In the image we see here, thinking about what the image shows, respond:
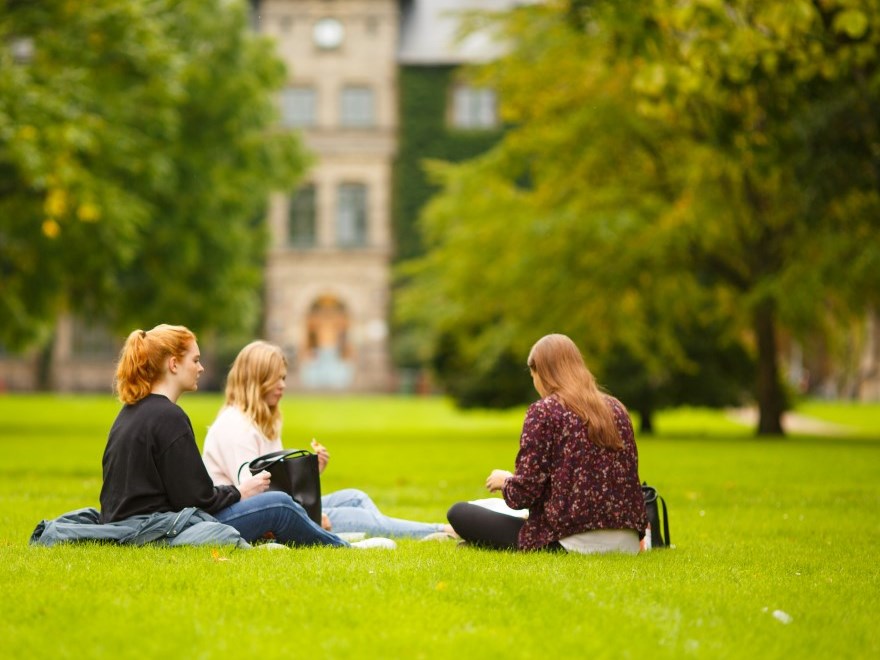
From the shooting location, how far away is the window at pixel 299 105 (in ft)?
159

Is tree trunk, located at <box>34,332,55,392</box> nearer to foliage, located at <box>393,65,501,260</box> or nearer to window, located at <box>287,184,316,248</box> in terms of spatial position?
window, located at <box>287,184,316,248</box>

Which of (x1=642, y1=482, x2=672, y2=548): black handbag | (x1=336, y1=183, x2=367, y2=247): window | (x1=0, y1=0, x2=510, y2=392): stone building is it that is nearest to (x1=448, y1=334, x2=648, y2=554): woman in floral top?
(x1=642, y1=482, x2=672, y2=548): black handbag

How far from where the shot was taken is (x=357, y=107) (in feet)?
159

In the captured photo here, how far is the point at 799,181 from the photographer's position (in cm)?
1752

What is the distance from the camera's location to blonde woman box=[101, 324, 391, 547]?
248 inches

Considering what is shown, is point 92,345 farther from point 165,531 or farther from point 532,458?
point 532,458

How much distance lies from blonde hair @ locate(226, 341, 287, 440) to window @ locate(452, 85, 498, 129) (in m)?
41.8

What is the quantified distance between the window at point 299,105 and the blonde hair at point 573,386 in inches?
1691

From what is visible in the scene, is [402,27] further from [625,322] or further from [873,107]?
[873,107]

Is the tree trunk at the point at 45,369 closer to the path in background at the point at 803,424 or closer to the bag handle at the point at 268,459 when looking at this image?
the path in background at the point at 803,424

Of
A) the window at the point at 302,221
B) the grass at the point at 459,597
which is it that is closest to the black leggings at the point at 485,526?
the grass at the point at 459,597

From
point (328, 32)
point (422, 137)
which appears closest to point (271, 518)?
point (422, 137)

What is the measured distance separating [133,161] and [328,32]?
27.9 meters

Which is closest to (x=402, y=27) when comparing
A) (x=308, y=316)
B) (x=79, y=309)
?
(x=308, y=316)
